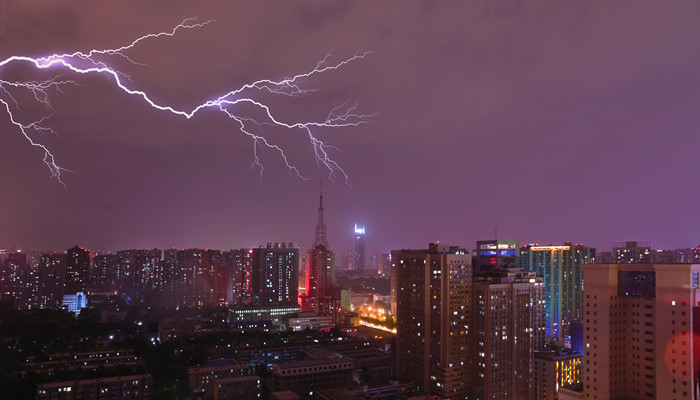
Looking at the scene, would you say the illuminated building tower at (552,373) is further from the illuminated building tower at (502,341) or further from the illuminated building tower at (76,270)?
the illuminated building tower at (76,270)

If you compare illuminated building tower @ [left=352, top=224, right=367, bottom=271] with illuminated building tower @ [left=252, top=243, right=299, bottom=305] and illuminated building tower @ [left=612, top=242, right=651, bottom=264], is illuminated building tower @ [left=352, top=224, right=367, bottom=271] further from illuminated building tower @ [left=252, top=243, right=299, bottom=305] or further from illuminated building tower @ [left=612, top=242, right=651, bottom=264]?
illuminated building tower @ [left=612, top=242, right=651, bottom=264]

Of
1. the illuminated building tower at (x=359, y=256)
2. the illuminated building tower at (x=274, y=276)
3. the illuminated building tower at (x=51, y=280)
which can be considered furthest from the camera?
the illuminated building tower at (x=359, y=256)

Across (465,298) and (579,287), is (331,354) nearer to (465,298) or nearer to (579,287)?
(465,298)

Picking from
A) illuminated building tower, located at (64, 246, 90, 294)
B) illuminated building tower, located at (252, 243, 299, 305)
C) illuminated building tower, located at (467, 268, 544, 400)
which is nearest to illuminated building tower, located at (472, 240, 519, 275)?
illuminated building tower, located at (467, 268, 544, 400)

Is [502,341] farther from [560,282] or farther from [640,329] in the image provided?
[560,282]

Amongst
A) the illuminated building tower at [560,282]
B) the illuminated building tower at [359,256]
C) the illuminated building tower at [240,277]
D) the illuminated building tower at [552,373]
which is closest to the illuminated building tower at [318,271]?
the illuminated building tower at [240,277]

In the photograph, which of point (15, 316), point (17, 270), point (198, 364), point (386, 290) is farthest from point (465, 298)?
point (386, 290)
